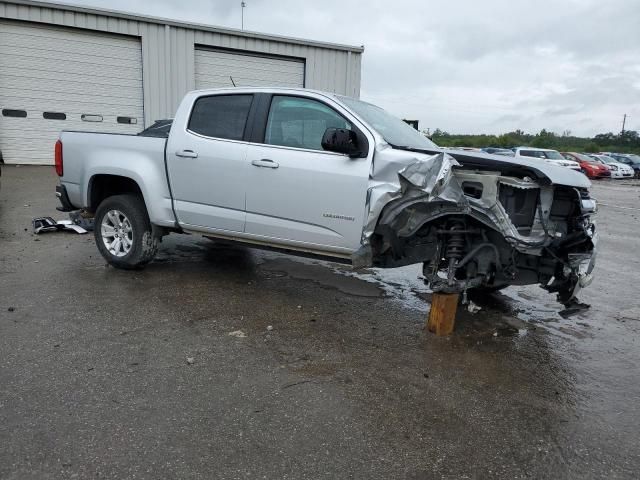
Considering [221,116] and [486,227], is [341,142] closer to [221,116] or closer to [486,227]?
[486,227]

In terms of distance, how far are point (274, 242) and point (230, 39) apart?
13.0 metres

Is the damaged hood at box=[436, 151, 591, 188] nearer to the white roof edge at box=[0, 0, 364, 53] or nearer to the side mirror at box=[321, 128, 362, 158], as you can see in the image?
the side mirror at box=[321, 128, 362, 158]

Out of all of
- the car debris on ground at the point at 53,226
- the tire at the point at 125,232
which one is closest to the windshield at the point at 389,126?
the tire at the point at 125,232

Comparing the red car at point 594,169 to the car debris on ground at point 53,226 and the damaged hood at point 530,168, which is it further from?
the damaged hood at point 530,168

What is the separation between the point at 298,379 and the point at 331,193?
171cm

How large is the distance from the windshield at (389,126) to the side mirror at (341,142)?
0.31 m

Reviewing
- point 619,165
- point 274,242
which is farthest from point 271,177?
point 619,165

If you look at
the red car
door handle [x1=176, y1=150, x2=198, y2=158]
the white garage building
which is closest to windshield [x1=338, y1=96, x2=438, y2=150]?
door handle [x1=176, y1=150, x2=198, y2=158]

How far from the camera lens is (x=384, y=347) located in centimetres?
418

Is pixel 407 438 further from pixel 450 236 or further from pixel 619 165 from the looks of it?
pixel 619 165

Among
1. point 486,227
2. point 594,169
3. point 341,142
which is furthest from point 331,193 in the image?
point 594,169

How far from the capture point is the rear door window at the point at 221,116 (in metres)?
5.27

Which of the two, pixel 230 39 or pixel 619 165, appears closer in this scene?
pixel 230 39

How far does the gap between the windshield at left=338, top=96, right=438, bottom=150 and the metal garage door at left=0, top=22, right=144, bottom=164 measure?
1212 cm
